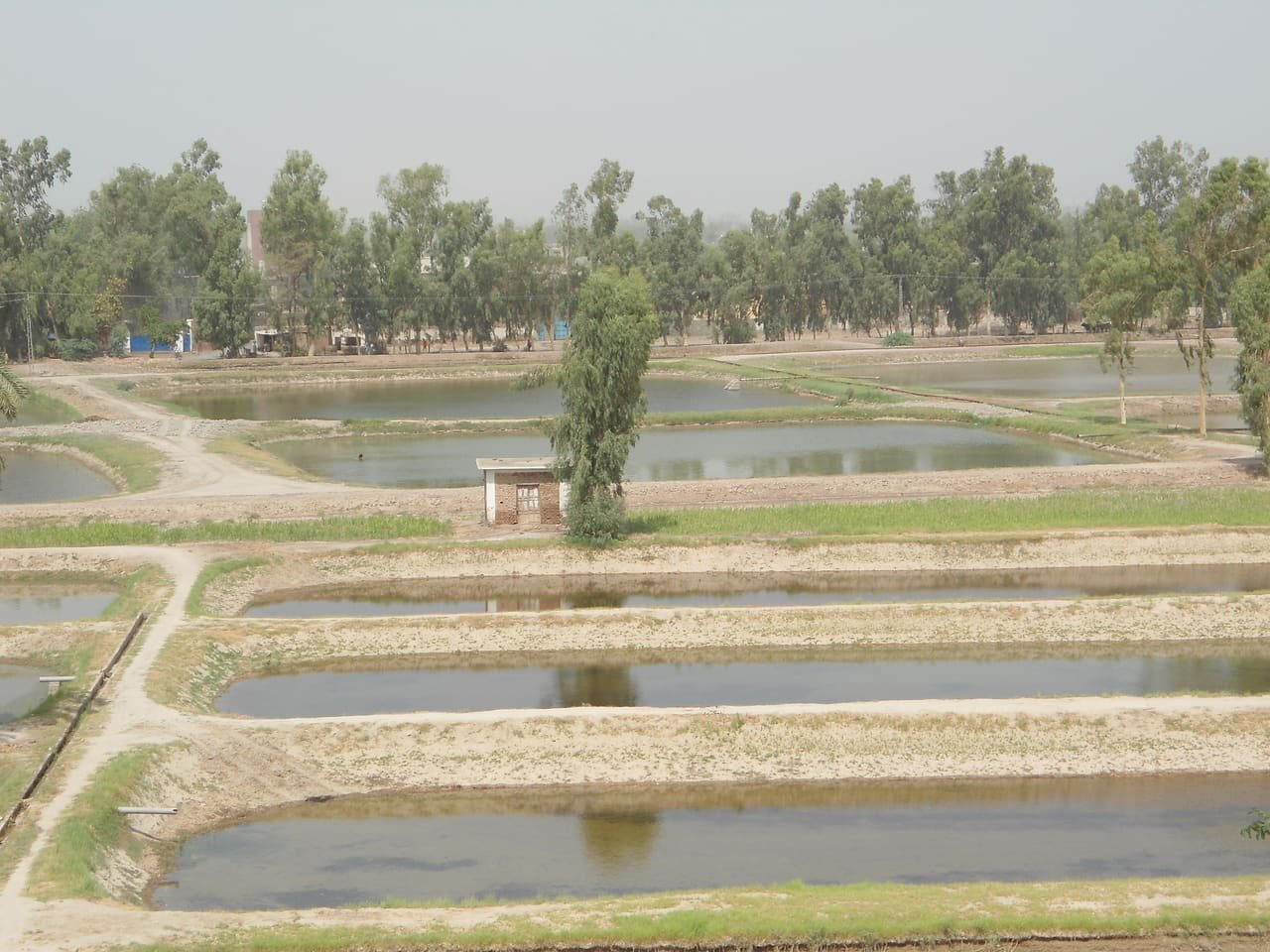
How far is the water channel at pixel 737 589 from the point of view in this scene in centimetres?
4525

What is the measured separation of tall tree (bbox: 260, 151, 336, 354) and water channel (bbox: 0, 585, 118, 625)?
97.9 m

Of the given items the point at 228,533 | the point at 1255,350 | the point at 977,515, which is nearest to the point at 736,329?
Result: the point at 1255,350

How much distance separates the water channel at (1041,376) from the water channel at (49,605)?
70.2 m

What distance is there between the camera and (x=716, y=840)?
27.2 metres

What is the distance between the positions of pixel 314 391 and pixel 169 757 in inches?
3642

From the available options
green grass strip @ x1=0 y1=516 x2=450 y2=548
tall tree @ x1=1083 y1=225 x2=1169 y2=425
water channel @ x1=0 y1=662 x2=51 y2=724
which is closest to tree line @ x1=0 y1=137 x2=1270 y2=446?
tall tree @ x1=1083 y1=225 x2=1169 y2=425

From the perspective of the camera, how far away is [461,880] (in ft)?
84.2

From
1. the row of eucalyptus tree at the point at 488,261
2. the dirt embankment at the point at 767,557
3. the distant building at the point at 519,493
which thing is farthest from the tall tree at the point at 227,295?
the dirt embankment at the point at 767,557

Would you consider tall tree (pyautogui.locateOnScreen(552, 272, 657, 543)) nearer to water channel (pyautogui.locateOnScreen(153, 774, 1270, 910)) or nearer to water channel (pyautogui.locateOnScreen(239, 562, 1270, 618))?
water channel (pyautogui.locateOnScreen(239, 562, 1270, 618))

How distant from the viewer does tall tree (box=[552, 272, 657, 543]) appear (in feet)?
163

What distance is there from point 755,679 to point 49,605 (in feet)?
78.7

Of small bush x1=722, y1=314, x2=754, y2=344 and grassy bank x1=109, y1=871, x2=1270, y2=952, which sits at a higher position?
small bush x1=722, y1=314, x2=754, y2=344

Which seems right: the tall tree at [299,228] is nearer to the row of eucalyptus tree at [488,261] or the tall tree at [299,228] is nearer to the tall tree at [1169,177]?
the row of eucalyptus tree at [488,261]

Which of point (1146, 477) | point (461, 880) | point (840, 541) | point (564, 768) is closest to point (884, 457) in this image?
point (1146, 477)
